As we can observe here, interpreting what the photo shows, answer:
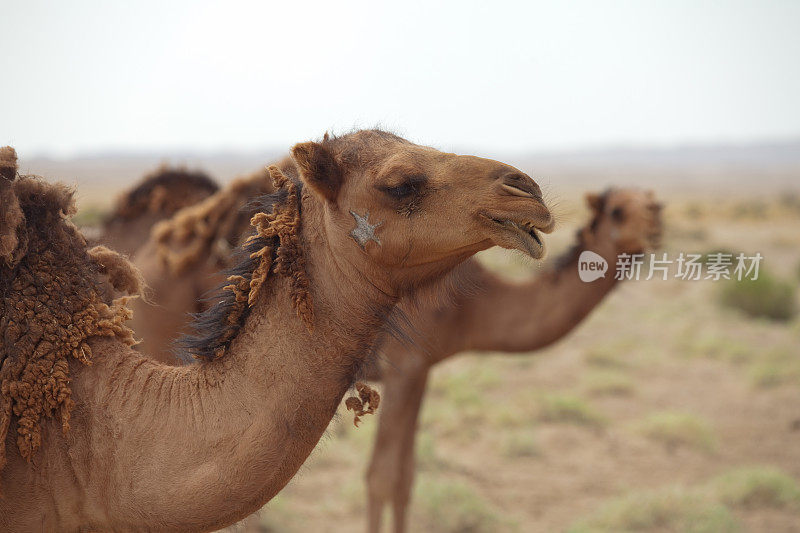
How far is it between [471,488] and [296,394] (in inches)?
193

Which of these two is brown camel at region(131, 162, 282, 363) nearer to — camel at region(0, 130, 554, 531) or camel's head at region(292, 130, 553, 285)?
camel at region(0, 130, 554, 531)

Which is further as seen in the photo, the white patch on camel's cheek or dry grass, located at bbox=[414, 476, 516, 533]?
→ dry grass, located at bbox=[414, 476, 516, 533]

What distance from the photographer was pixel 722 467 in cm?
741

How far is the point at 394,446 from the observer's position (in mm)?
5273

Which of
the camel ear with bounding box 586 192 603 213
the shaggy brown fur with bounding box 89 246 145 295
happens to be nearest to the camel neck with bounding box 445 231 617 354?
the camel ear with bounding box 586 192 603 213

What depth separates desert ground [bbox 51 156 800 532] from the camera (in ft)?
20.1

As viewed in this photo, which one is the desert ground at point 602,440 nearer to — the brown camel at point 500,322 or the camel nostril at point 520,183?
the camel nostril at point 520,183

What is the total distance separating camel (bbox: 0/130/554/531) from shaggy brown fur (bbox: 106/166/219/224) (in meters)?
3.56

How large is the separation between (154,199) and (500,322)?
301cm

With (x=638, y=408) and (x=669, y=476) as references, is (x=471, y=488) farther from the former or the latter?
(x=638, y=408)

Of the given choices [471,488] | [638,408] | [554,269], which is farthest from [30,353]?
[638,408]

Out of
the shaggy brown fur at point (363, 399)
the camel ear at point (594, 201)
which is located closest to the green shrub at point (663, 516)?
the camel ear at point (594, 201)

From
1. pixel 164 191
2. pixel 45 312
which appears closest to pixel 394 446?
pixel 164 191

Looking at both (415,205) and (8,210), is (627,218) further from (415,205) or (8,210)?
(8,210)
